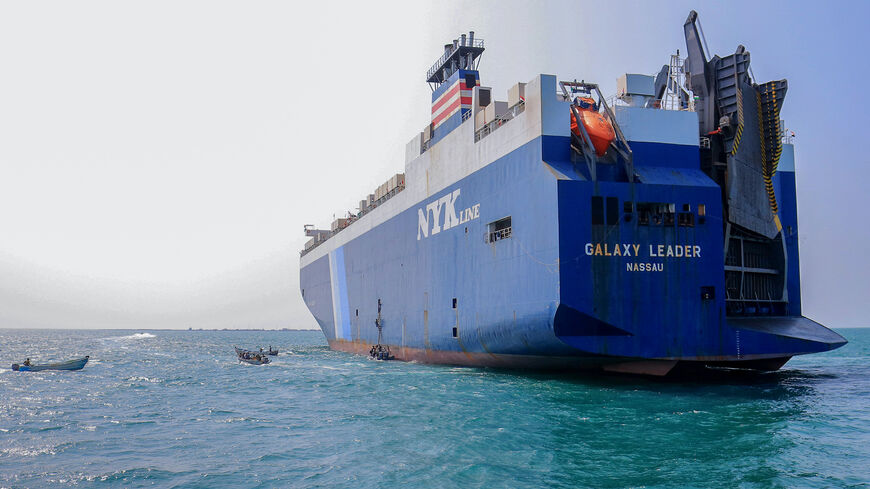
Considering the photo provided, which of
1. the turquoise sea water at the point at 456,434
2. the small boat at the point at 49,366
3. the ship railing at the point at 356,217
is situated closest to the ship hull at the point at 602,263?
the turquoise sea water at the point at 456,434

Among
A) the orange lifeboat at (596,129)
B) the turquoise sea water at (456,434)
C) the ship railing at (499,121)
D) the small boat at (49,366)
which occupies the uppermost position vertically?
the ship railing at (499,121)

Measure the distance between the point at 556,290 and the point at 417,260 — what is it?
39.6 feet

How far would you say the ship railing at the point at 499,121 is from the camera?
23.3 metres

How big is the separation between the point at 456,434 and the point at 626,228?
9.37 m

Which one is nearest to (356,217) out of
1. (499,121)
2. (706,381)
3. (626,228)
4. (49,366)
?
(49,366)

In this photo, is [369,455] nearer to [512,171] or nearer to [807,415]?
[807,415]

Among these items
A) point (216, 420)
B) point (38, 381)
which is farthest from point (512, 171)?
point (38, 381)

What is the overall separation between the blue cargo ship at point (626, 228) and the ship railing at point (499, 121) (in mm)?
60

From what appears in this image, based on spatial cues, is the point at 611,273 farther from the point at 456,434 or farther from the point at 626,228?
the point at 456,434

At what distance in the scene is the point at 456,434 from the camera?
47.0 ft

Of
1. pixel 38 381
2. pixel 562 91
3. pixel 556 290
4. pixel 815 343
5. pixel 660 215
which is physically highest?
pixel 562 91

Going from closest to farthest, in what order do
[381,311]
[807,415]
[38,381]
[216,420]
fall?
[807,415]
[216,420]
[38,381]
[381,311]

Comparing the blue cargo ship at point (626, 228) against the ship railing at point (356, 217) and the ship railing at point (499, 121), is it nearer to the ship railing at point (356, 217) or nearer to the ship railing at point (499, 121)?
the ship railing at point (499, 121)

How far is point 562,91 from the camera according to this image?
2270 cm
